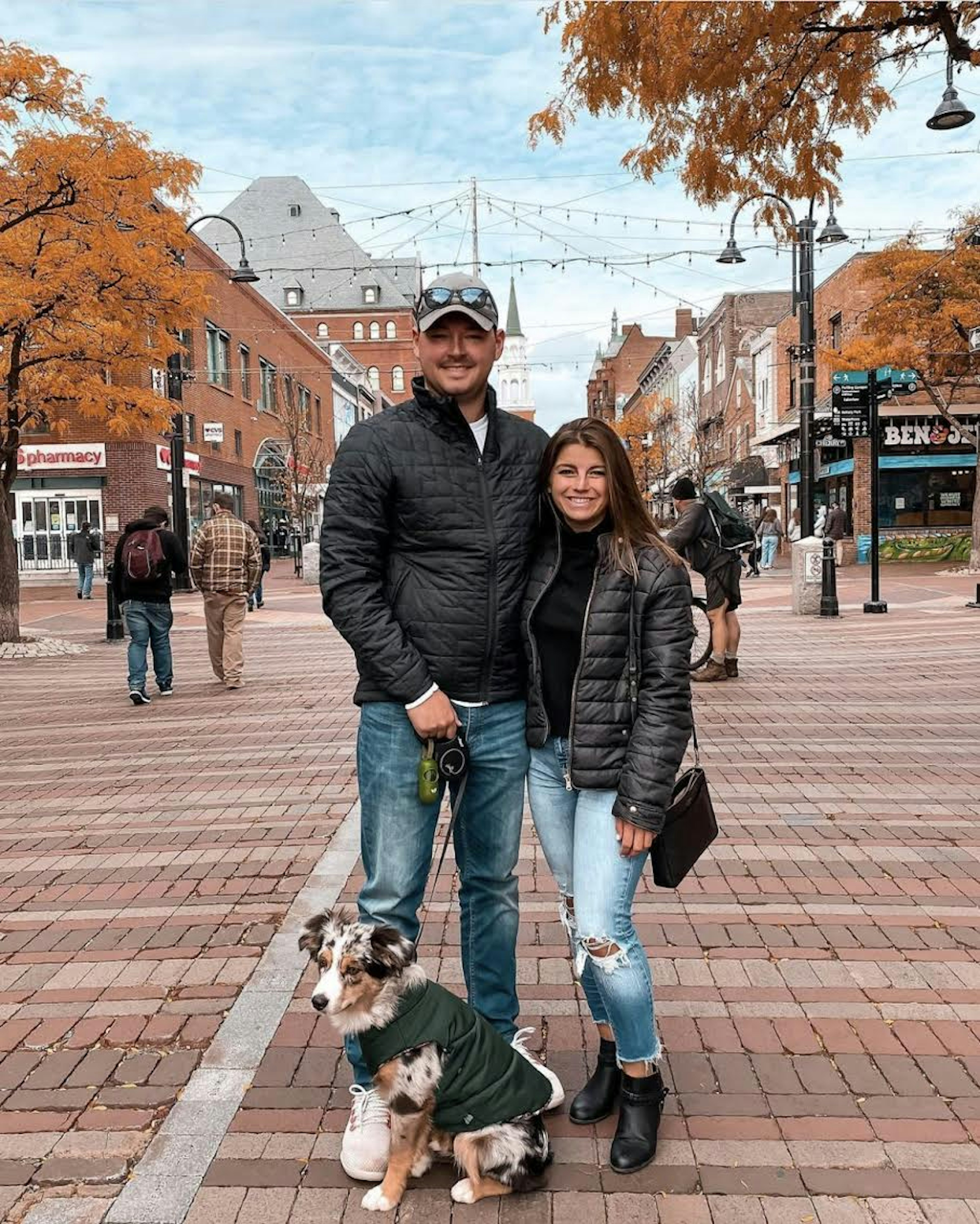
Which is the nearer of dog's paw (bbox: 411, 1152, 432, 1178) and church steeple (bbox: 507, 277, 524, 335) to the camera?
dog's paw (bbox: 411, 1152, 432, 1178)

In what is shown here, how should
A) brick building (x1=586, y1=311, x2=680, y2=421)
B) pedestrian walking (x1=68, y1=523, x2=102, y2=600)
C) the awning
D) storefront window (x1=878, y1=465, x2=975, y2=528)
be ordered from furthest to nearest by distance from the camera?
1. brick building (x1=586, y1=311, x2=680, y2=421)
2. the awning
3. storefront window (x1=878, y1=465, x2=975, y2=528)
4. pedestrian walking (x1=68, y1=523, x2=102, y2=600)

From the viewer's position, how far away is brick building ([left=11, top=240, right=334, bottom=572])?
30719 millimetres

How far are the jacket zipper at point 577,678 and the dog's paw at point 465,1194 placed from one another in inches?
39.6

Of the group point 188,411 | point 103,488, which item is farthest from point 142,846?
point 188,411

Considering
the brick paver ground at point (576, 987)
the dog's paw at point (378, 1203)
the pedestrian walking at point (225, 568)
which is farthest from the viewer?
the pedestrian walking at point (225, 568)

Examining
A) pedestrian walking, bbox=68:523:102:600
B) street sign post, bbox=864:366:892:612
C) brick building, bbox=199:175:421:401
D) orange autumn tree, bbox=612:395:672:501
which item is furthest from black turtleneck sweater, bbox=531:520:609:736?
brick building, bbox=199:175:421:401

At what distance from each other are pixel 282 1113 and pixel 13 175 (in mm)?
12119

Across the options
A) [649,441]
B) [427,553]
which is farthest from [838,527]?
[649,441]

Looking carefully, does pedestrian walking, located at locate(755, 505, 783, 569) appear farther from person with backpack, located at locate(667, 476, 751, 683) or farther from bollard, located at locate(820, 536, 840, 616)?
person with backpack, located at locate(667, 476, 751, 683)

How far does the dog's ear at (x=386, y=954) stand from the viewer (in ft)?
8.51

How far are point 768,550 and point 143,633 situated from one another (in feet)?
79.9

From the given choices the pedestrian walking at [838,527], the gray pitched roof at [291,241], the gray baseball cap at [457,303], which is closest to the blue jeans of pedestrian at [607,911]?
the gray baseball cap at [457,303]

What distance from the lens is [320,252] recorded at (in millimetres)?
71000

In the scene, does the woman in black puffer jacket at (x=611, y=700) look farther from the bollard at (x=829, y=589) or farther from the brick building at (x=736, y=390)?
the brick building at (x=736, y=390)
